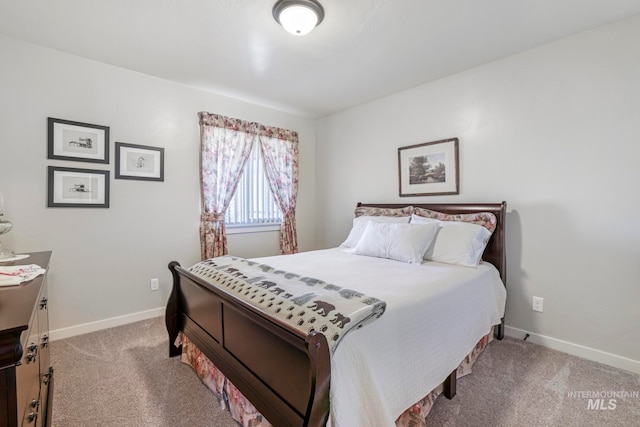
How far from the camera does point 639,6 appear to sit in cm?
198

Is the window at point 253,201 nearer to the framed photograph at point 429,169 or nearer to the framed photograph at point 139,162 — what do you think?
the framed photograph at point 139,162

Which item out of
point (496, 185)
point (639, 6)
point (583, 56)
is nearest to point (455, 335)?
point (496, 185)

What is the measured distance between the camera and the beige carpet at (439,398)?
1.60 metres

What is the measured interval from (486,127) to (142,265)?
12.1 feet

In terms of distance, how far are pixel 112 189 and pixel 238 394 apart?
7.64ft

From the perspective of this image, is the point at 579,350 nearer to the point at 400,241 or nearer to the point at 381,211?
the point at 400,241

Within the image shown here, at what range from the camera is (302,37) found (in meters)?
2.31

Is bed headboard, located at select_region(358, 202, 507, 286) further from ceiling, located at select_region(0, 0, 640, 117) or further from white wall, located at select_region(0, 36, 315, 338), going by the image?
white wall, located at select_region(0, 36, 315, 338)

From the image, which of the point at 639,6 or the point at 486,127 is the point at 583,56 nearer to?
the point at 639,6

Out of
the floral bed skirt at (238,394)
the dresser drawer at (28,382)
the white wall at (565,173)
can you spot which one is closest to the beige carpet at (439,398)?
the floral bed skirt at (238,394)

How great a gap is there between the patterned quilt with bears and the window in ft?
5.64

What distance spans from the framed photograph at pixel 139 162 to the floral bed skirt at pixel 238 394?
1677mm

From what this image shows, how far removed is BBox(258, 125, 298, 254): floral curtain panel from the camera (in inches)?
154

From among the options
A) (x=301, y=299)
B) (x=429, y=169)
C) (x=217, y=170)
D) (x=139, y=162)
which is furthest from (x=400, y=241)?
(x=139, y=162)
